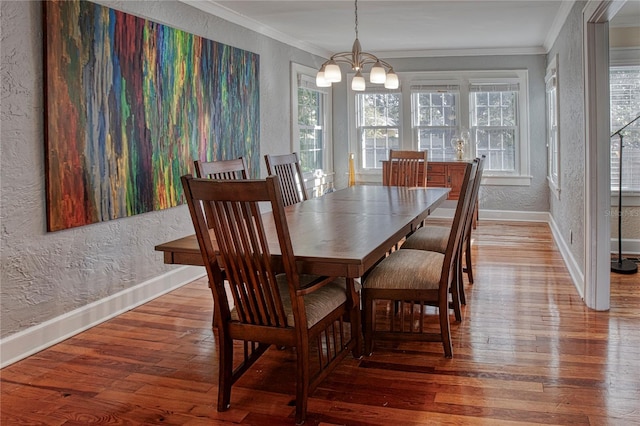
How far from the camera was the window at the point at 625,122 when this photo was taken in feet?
18.1

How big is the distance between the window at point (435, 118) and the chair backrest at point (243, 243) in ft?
18.9

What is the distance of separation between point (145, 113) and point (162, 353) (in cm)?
172

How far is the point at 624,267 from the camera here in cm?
482

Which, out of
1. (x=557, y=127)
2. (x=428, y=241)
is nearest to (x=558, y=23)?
(x=557, y=127)

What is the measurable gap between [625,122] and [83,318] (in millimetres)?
5159

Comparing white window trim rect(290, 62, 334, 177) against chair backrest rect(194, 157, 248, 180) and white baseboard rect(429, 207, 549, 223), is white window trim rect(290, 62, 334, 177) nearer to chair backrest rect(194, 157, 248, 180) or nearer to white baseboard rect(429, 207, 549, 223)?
white baseboard rect(429, 207, 549, 223)

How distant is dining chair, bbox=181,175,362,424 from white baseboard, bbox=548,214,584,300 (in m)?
2.31

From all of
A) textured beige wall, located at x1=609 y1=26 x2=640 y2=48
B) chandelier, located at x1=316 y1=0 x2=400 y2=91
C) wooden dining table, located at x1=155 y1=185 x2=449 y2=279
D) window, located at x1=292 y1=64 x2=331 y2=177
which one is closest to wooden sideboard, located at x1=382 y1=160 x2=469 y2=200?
window, located at x1=292 y1=64 x2=331 y2=177

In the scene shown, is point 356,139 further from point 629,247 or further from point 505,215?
point 629,247

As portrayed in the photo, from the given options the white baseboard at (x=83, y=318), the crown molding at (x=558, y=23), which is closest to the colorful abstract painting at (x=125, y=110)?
the white baseboard at (x=83, y=318)

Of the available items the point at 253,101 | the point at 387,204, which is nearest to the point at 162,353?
the point at 387,204

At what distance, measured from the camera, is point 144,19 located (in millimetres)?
3932

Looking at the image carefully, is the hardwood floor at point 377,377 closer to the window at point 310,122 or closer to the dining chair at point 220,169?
the dining chair at point 220,169

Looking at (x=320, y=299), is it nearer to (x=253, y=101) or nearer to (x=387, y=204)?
(x=387, y=204)
